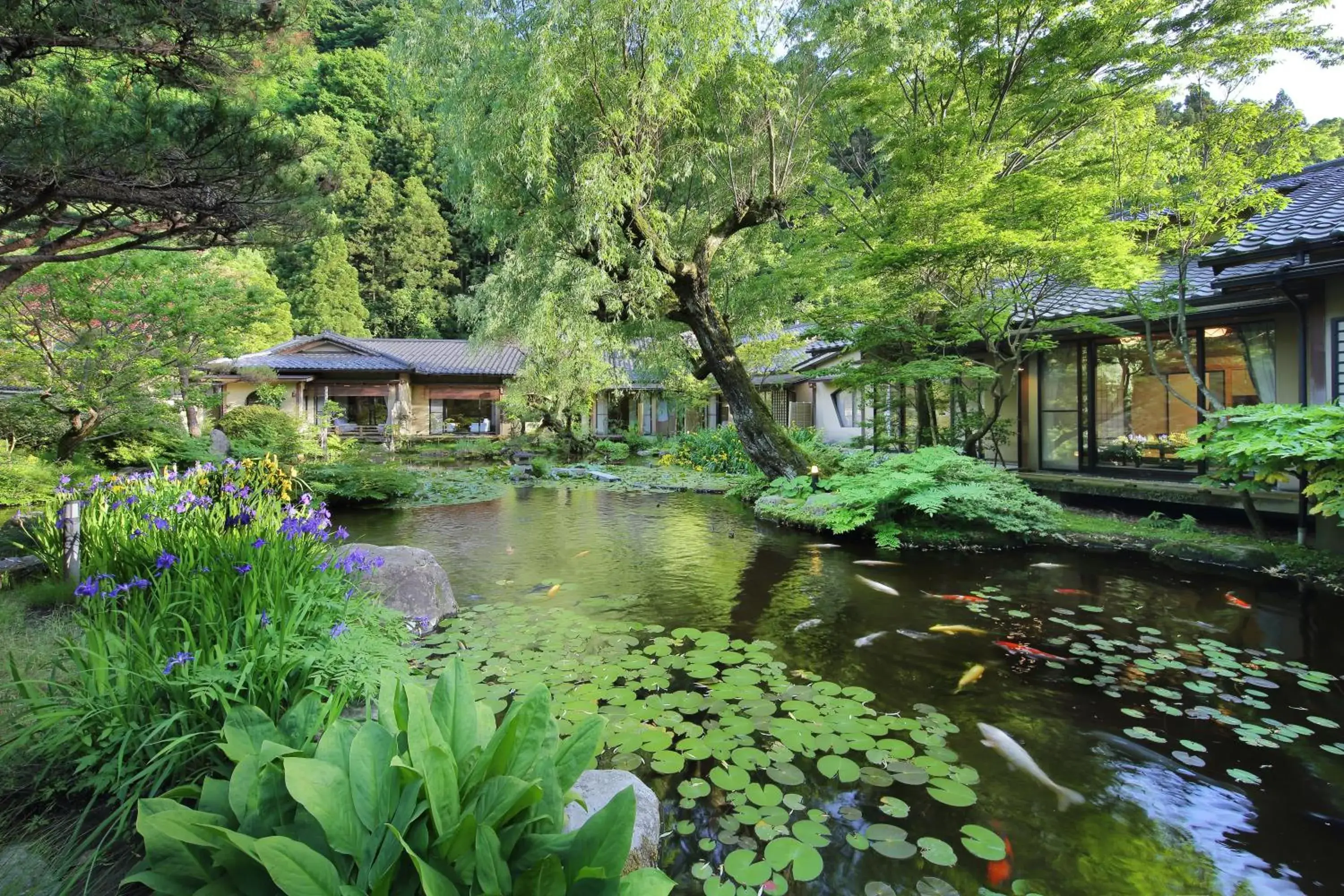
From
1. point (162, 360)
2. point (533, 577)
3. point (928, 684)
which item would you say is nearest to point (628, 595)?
point (533, 577)

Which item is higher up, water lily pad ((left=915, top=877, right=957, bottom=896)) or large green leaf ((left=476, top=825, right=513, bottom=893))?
large green leaf ((left=476, top=825, right=513, bottom=893))

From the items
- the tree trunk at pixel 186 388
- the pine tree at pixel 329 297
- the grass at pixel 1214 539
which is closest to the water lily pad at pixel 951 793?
the grass at pixel 1214 539

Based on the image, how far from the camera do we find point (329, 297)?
26.8 meters

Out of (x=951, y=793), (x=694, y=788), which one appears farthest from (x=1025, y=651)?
(x=694, y=788)

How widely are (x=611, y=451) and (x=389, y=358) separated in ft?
32.1

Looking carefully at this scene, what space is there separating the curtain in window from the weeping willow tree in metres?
5.71

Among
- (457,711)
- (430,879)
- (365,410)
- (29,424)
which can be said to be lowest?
(430,879)

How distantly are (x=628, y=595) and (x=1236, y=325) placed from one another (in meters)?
8.47

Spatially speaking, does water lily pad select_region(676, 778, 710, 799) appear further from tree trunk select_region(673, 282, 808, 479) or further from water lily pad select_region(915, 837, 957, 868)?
tree trunk select_region(673, 282, 808, 479)

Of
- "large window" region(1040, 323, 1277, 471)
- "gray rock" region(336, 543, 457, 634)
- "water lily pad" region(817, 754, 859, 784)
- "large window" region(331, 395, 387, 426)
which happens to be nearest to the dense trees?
"gray rock" region(336, 543, 457, 634)

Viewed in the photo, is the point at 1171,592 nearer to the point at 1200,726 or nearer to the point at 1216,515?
the point at 1200,726

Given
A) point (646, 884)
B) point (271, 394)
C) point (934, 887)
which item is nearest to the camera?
point (646, 884)

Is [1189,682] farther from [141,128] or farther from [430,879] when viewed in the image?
[141,128]

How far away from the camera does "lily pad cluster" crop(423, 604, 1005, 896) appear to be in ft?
7.25
